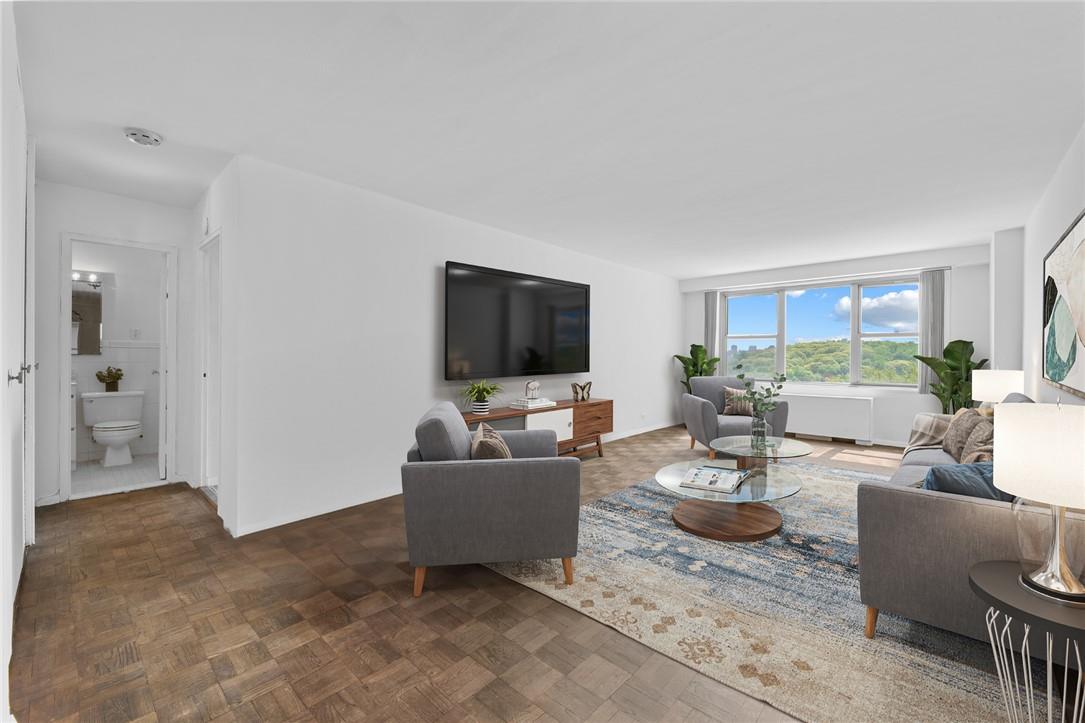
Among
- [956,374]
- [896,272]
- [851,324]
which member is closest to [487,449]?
[956,374]

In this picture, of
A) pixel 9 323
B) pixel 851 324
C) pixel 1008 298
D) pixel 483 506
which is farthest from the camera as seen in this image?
pixel 851 324

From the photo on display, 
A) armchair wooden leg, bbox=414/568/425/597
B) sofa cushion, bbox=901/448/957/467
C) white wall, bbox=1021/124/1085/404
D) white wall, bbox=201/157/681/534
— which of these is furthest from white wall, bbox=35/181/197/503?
white wall, bbox=1021/124/1085/404

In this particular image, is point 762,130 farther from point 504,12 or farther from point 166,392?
point 166,392

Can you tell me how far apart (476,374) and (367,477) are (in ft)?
4.19

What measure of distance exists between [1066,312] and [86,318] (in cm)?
781

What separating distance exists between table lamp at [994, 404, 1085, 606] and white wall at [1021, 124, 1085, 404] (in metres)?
1.68

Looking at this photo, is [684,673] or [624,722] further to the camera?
[684,673]

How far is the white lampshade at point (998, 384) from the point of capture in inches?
144

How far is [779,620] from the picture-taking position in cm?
211

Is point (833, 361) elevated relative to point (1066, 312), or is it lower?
lower

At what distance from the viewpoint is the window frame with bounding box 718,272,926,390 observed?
5.99m

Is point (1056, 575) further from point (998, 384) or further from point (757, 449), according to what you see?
point (998, 384)

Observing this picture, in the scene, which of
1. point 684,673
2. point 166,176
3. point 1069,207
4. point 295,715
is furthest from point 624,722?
point 166,176

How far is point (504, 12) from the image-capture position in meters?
1.72
